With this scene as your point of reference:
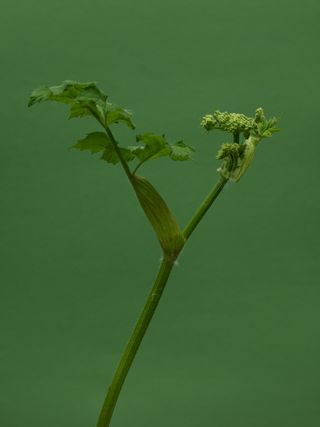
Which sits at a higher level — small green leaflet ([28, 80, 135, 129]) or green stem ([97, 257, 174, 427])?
small green leaflet ([28, 80, 135, 129])

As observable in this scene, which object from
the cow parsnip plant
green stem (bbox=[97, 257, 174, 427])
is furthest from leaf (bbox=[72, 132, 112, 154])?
green stem (bbox=[97, 257, 174, 427])

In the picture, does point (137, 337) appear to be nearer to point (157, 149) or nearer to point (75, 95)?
point (157, 149)

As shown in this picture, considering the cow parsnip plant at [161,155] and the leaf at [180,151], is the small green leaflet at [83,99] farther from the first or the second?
the leaf at [180,151]

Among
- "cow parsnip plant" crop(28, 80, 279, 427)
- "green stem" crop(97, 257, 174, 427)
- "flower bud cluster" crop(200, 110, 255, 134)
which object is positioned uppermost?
"flower bud cluster" crop(200, 110, 255, 134)

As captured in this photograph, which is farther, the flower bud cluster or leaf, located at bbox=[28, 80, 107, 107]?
the flower bud cluster

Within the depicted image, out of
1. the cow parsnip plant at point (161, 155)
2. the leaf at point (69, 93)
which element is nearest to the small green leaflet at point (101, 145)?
the cow parsnip plant at point (161, 155)

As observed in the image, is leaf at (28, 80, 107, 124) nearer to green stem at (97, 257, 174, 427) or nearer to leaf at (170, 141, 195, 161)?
leaf at (170, 141, 195, 161)
